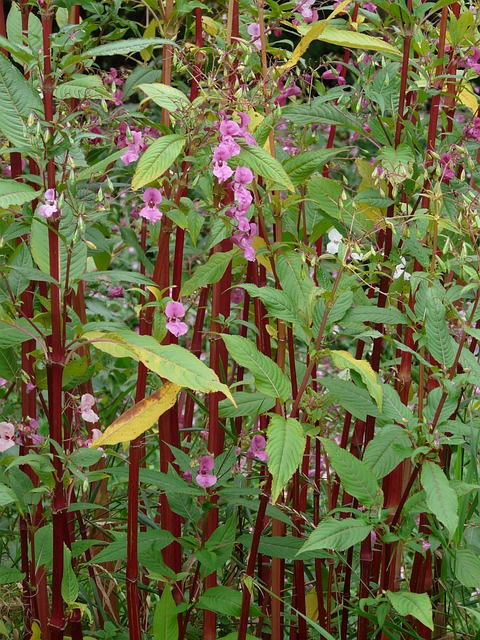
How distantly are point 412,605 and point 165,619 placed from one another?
36 cm

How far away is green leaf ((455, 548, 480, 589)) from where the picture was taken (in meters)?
1.25

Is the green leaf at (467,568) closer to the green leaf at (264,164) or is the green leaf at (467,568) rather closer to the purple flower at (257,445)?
the purple flower at (257,445)

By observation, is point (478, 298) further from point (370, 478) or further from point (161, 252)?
point (161, 252)

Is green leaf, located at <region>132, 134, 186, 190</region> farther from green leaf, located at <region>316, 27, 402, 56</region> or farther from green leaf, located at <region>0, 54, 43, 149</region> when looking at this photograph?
green leaf, located at <region>316, 27, 402, 56</region>

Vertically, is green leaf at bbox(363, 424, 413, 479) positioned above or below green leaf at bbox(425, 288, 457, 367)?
below

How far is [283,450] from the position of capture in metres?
1.06

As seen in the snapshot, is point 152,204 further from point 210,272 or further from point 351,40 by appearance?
point 351,40

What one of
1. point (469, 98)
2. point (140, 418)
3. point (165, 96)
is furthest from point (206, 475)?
point (469, 98)

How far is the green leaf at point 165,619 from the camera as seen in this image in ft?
4.16

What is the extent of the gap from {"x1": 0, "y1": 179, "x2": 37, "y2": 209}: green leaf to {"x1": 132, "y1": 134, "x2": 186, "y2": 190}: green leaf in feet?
0.43

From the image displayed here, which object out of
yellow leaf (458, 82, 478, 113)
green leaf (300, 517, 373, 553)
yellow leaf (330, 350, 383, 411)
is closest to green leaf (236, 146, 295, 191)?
yellow leaf (330, 350, 383, 411)

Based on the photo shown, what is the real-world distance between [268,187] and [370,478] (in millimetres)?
465

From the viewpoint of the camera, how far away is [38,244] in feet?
4.01

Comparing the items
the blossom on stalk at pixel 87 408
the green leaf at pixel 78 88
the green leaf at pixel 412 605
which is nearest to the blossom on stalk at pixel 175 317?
the blossom on stalk at pixel 87 408
